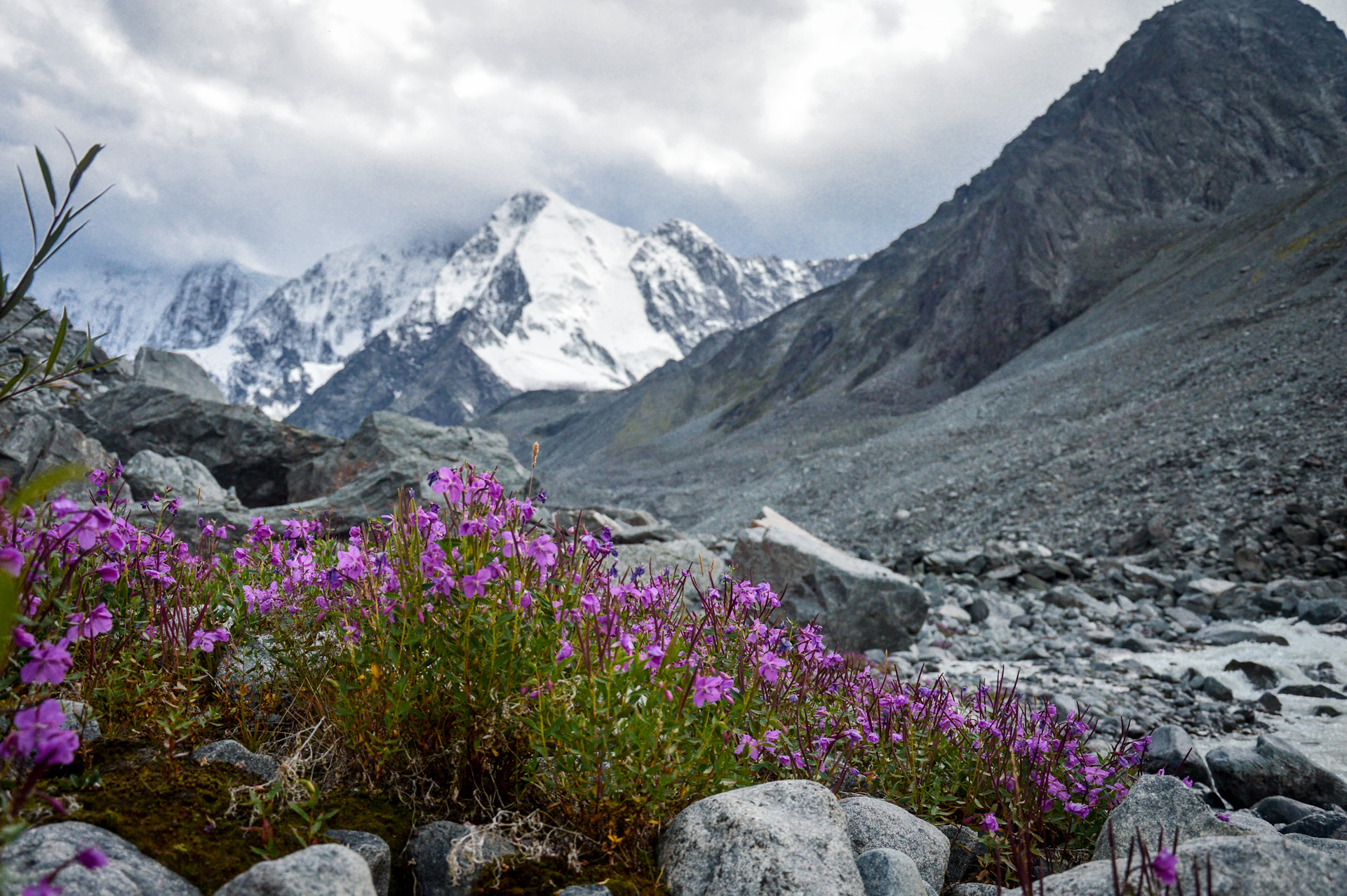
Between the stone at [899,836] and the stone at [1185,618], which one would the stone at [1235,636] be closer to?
the stone at [1185,618]

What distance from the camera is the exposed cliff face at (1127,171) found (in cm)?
4766

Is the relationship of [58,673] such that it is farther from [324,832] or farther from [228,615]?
[228,615]

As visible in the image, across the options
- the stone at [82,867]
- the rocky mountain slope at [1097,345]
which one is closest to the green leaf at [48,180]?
the stone at [82,867]

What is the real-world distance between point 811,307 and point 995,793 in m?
113

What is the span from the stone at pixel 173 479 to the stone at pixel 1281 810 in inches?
395

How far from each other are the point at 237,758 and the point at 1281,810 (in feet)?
17.2

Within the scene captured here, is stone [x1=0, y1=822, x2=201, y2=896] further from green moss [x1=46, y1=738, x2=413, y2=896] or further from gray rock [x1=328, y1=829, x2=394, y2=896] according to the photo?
gray rock [x1=328, y1=829, x2=394, y2=896]

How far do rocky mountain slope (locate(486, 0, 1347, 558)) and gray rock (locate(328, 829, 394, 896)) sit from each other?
43.8 feet

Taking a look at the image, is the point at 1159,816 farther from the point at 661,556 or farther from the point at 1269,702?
the point at 661,556

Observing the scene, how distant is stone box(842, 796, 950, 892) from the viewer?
264cm

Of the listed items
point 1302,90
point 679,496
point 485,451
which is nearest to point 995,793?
point 485,451

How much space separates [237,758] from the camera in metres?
2.46

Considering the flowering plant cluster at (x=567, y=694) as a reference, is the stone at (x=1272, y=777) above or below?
below

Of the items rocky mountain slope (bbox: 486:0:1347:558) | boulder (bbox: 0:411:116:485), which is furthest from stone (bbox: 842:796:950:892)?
rocky mountain slope (bbox: 486:0:1347:558)
